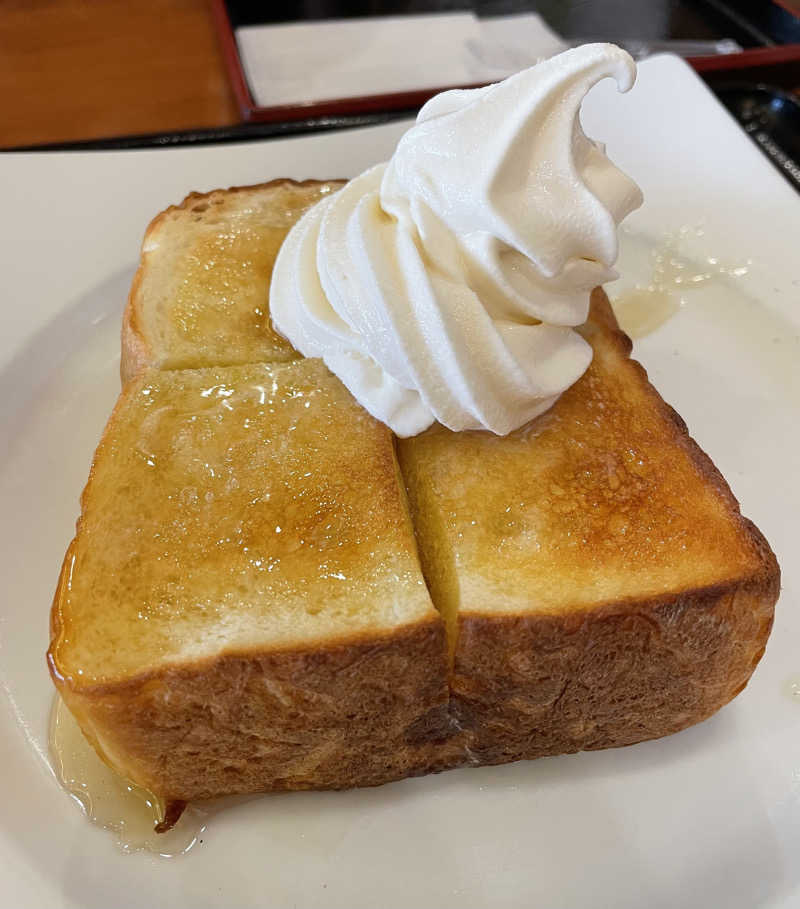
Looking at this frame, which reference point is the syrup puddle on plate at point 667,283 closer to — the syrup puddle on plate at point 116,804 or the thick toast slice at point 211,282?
the thick toast slice at point 211,282

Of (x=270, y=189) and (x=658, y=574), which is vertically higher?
(x=270, y=189)

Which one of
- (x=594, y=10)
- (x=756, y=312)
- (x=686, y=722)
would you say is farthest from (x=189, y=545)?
(x=594, y=10)

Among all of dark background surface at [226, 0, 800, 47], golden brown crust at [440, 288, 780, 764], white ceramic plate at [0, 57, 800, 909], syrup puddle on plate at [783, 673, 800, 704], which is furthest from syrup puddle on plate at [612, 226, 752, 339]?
dark background surface at [226, 0, 800, 47]

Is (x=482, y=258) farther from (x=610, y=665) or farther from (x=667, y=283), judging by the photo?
(x=667, y=283)

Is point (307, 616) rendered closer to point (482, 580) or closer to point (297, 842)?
point (482, 580)

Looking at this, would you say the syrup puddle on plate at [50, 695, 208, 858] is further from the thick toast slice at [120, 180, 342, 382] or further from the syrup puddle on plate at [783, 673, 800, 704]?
the syrup puddle on plate at [783, 673, 800, 704]

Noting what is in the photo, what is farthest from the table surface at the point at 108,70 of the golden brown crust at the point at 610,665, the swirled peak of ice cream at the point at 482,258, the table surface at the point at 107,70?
the golden brown crust at the point at 610,665
